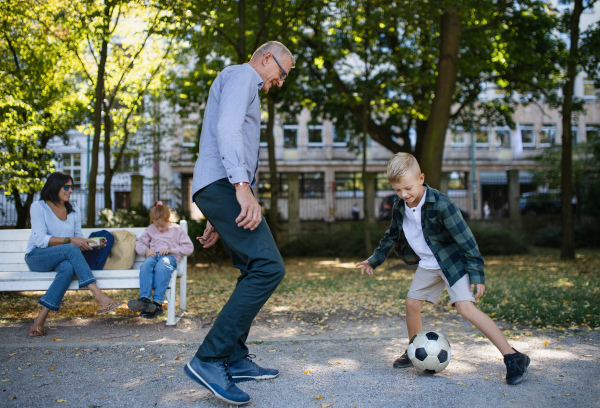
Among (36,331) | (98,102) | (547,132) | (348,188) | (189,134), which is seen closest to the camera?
(36,331)

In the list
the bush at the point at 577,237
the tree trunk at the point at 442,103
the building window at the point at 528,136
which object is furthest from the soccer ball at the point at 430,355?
the building window at the point at 528,136

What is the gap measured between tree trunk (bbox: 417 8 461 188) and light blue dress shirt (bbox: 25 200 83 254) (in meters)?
7.20

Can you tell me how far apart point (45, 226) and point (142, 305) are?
132 cm

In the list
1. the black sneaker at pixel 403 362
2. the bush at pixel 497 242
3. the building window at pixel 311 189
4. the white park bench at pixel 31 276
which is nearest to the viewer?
the black sneaker at pixel 403 362

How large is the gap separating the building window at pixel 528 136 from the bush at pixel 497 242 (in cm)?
2677

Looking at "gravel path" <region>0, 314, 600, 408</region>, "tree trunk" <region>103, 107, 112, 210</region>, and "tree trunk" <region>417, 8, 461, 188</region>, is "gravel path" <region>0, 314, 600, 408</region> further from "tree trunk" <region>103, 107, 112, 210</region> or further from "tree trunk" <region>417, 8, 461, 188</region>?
"tree trunk" <region>103, 107, 112, 210</region>

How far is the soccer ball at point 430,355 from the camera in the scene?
3.53 m

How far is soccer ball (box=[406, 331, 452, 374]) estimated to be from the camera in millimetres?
3529

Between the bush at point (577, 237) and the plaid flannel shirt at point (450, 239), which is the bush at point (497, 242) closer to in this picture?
the bush at point (577, 237)

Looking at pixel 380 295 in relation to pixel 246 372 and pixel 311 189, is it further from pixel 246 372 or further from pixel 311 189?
pixel 311 189

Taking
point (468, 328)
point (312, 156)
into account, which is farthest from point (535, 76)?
point (312, 156)

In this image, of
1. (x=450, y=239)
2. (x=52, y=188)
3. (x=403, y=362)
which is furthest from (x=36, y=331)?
(x=450, y=239)

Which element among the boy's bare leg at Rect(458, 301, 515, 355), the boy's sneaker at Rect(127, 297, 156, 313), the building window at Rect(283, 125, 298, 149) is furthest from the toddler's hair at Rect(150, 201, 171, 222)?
the building window at Rect(283, 125, 298, 149)

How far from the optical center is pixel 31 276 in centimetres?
522
